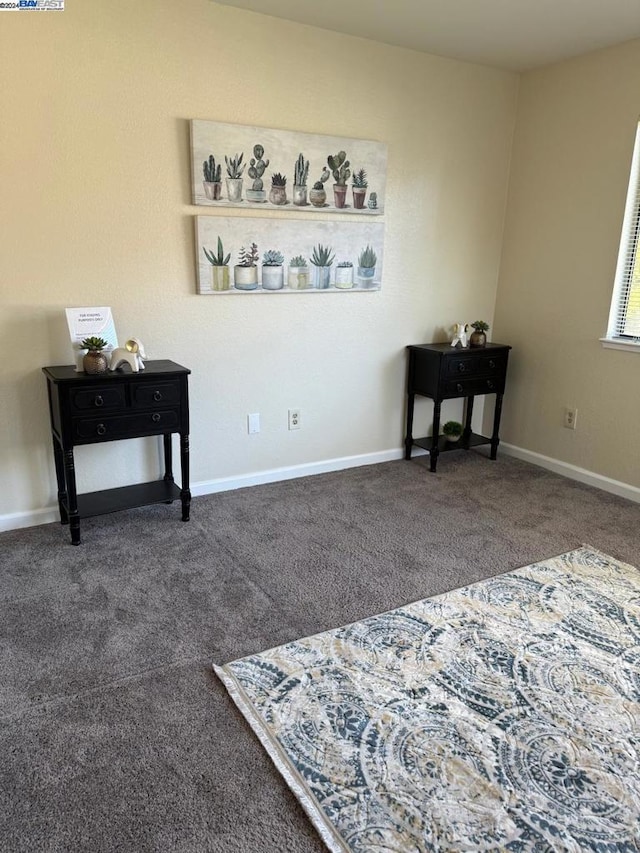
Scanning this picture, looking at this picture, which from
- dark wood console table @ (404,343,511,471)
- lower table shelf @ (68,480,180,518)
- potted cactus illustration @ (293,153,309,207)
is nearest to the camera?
lower table shelf @ (68,480,180,518)

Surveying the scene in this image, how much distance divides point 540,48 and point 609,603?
3000 mm

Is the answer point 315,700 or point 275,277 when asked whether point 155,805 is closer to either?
point 315,700

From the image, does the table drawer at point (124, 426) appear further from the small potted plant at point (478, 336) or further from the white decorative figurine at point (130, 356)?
the small potted plant at point (478, 336)

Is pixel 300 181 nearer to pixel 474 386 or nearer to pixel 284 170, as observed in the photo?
pixel 284 170

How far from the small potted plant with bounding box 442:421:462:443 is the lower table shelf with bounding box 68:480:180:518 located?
183 centimetres

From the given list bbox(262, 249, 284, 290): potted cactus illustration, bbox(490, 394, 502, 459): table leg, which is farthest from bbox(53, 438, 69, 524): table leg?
bbox(490, 394, 502, 459): table leg

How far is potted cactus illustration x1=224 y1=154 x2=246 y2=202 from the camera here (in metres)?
3.04

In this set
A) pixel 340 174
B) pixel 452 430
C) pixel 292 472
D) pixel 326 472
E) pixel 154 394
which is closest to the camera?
pixel 154 394

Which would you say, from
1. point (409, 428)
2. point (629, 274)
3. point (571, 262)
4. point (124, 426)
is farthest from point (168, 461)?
point (629, 274)

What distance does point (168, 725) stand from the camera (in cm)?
172

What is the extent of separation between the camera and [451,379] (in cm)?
376

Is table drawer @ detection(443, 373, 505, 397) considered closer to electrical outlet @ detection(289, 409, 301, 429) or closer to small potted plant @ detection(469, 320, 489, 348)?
small potted plant @ detection(469, 320, 489, 348)

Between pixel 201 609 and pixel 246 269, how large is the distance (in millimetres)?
1798

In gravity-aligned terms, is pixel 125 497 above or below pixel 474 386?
below
